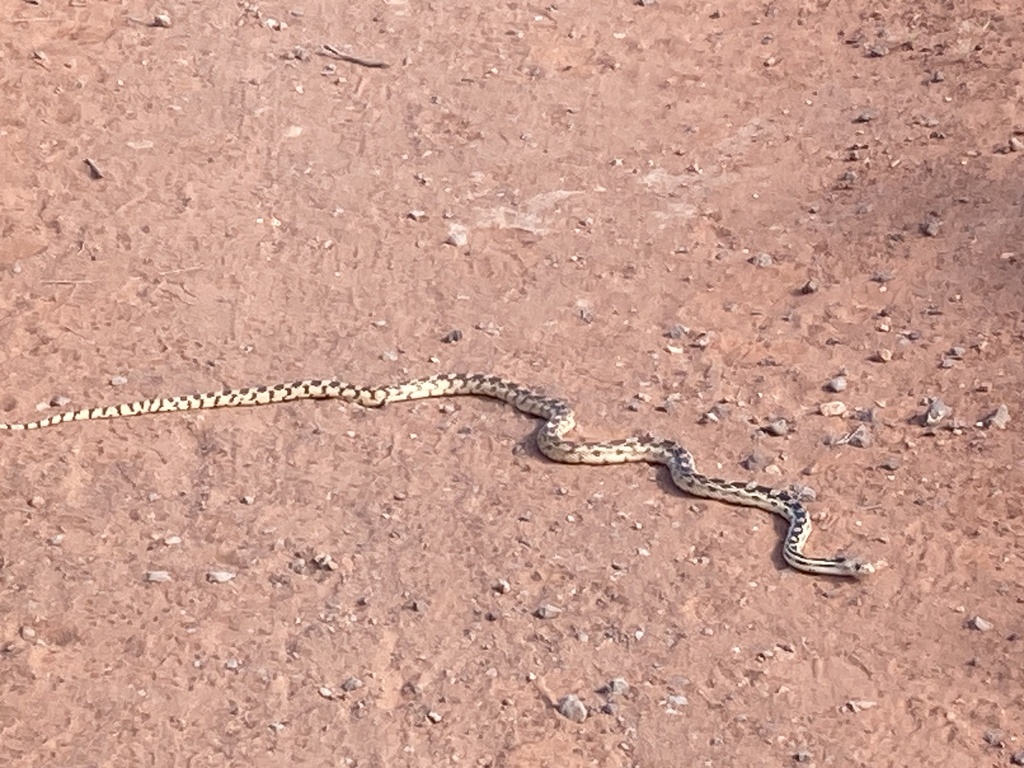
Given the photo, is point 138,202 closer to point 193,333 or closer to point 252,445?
point 193,333

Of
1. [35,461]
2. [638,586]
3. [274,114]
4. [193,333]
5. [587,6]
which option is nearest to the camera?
[638,586]

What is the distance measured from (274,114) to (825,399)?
6.05m

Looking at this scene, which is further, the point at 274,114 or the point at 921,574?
the point at 274,114

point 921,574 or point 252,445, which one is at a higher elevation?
point 921,574

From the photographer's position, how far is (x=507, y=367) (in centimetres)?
1219

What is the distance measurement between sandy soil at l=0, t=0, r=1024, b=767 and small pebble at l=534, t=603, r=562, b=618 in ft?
0.11

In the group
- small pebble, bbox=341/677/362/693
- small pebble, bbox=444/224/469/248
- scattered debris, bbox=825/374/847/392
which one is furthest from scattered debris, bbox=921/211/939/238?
small pebble, bbox=341/677/362/693

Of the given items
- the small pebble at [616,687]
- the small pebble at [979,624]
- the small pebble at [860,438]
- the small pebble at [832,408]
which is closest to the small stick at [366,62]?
the small pebble at [832,408]

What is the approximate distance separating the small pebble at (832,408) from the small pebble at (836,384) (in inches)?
5.9

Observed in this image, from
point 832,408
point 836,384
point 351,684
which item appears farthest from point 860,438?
point 351,684

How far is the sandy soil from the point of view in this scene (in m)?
8.84

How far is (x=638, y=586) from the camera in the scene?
31.9 feet

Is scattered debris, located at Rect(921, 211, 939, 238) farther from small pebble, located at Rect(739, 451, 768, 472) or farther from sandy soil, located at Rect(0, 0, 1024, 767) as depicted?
small pebble, located at Rect(739, 451, 768, 472)

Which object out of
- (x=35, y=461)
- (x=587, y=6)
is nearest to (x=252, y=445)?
(x=35, y=461)
